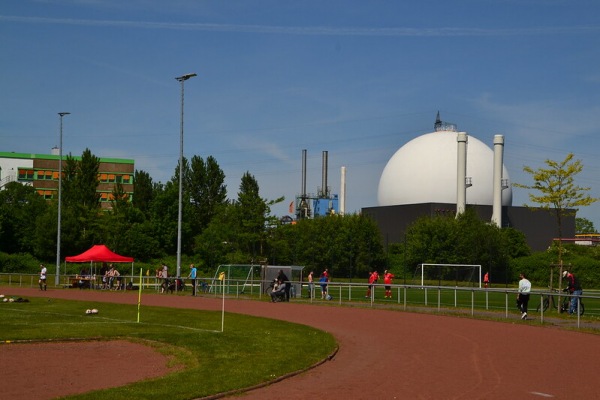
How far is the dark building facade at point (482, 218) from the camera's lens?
85125 millimetres

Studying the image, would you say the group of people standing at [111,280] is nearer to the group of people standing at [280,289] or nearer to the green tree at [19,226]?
the group of people standing at [280,289]

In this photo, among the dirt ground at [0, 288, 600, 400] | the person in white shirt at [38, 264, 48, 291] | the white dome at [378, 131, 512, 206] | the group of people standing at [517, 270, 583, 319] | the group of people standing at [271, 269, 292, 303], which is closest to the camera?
the dirt ground at [0, 288, 600, 400]

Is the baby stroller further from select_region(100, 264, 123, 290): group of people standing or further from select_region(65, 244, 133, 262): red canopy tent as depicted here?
select_region(65, 244, 133, 262): red canopy tent

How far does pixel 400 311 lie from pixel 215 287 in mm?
13256

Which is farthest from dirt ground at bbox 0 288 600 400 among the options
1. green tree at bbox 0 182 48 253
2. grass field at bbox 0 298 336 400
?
green tree at bbox 0 182 48 253

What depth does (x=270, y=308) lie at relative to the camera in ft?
105

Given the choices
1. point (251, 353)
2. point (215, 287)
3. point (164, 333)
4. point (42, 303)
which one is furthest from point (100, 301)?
point (251, 353)

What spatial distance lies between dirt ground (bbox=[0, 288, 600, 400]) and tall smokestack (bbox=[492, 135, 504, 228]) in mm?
61951

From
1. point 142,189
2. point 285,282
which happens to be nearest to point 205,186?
point 142,189

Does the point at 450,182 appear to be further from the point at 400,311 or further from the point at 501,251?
the point at 400,311

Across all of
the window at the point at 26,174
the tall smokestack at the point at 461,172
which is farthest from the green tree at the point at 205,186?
the window at the point at 26,174

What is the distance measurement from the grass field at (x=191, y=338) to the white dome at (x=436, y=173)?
61.4 meters

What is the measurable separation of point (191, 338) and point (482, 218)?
233 feet

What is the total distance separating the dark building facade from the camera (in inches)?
3351
